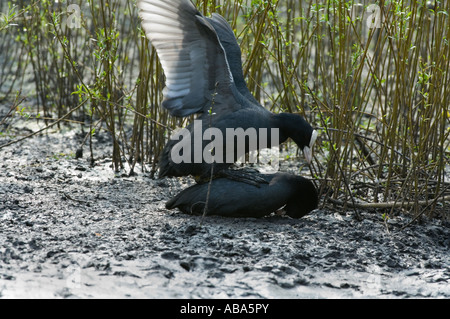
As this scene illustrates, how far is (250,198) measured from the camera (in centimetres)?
382

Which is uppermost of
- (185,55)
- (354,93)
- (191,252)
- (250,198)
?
(185,55)

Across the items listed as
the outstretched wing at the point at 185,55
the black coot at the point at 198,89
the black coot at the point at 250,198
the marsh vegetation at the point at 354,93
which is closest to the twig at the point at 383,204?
the marsh vegetation at the point at 354,93

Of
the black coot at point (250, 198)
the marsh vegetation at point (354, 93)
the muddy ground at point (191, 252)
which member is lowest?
the muddy ground at point (191, 252)

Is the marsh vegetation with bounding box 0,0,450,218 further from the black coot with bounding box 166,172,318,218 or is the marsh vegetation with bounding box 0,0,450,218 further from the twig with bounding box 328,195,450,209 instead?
the black coot with bounding box 166,172,318,218

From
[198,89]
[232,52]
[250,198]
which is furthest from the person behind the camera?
[232,52]

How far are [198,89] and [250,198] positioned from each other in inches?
28.2

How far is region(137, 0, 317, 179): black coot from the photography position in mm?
3854

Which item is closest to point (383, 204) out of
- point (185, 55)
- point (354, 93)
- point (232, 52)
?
point (354, 93)

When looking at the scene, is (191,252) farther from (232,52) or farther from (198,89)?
(232,52)

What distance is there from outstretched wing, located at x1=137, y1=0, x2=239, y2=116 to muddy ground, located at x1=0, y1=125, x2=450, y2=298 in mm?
679

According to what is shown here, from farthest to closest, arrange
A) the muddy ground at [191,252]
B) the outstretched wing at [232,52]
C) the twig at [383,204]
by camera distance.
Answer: the outstretched wing at [232,52] → the twig at [383,204] → the muddy ground at [191,252]

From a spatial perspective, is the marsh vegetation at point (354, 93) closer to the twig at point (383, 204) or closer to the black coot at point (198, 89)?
the twig at point (383, 204)

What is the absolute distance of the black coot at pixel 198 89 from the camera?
12.6 feet

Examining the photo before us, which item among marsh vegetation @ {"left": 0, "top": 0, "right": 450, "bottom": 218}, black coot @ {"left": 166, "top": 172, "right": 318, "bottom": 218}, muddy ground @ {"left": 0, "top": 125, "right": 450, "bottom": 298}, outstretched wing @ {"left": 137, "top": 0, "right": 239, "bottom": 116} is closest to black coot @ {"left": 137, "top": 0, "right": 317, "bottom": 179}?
outstretched wing @ {"left": 137, "top": 0, "right": 239, "bottom": 116}
